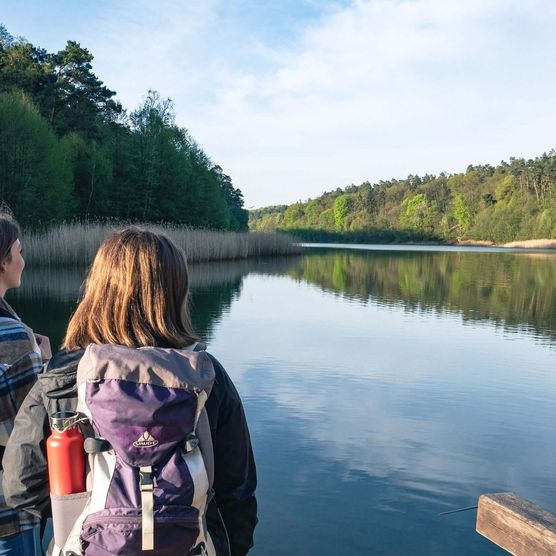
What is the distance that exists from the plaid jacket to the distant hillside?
2393 inches

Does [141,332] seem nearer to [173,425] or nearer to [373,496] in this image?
[173,425]

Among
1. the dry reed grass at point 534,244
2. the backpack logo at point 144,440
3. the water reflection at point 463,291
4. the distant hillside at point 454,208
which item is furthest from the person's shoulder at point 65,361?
the distant hillside at point 454,208

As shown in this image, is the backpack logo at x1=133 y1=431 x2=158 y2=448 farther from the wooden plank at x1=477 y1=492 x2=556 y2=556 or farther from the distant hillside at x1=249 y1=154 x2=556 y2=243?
the distant hillside at x1=249 y1=154 x2=556 y2=243

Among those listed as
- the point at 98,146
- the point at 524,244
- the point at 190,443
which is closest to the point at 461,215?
the point at 524,244

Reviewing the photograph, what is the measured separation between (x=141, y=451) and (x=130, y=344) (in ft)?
0.80

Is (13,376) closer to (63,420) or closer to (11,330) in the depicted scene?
(11,330)

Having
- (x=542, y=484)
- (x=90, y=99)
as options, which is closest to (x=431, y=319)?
(x=542, y=484)

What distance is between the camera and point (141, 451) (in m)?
1.09

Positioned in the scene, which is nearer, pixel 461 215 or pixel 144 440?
pixel 144 440

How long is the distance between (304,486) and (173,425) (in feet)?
8.93

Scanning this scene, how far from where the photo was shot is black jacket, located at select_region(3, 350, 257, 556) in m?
1.17

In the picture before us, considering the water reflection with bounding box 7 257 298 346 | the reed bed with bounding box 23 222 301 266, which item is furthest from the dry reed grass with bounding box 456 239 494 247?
the water reflection with bounding box 7 257 298 346

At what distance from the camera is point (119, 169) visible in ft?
93.9

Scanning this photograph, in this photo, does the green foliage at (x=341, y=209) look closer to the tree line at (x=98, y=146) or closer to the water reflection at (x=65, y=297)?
the tree line at (x=98, y=146)
